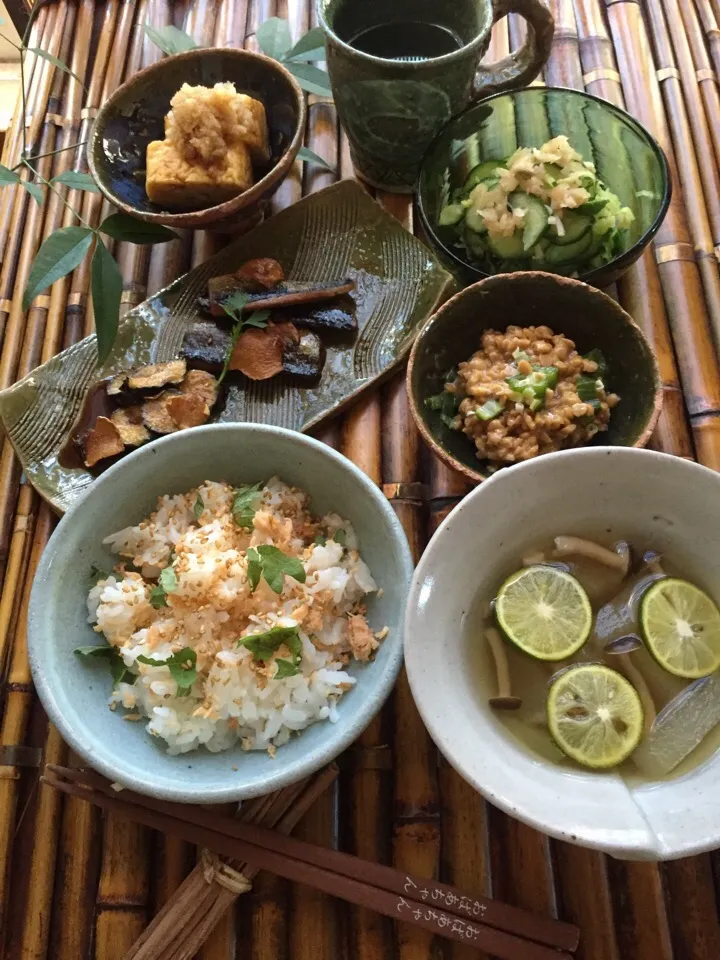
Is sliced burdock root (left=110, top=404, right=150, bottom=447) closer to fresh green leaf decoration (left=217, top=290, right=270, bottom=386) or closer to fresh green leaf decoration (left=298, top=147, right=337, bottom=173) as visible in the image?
fresh green leaf decoration (left=217, top=290, right=270, bottom=386)

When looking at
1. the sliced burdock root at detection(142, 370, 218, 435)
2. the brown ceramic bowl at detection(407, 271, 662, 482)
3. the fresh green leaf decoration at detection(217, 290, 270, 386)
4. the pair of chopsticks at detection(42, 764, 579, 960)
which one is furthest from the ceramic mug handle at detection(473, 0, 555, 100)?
the pair of chopsticks at detection(42, 764, 579, 960)

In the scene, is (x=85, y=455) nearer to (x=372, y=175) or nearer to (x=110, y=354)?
(x=110, y=354)

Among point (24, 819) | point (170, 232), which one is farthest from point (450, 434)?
point (24, 819)

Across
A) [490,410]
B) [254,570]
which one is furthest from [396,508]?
[254,570]

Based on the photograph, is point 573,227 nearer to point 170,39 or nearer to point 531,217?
point 531,217

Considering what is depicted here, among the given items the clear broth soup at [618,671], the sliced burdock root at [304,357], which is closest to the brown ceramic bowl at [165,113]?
the sliced burdock root at [304,357]

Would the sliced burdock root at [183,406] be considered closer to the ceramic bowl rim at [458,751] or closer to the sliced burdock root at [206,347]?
the sliced burdock root at [206,347]

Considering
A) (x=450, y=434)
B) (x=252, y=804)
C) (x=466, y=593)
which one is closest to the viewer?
(x=466, y=593)
